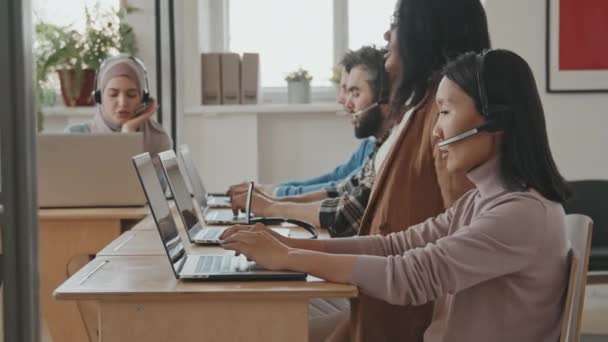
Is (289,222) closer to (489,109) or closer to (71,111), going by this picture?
(489,109)

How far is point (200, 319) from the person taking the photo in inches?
65.4

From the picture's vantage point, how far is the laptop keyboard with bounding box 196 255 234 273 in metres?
1.79

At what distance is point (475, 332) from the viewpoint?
1.64 m

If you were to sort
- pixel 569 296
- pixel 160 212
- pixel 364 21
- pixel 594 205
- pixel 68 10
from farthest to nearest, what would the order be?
pixel 364 21
pixel 68 10
pixel 594 205
pixel 160 212
pixel 569 296

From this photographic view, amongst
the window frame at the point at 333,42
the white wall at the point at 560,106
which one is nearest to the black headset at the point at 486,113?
the white wall at the point at 560,106

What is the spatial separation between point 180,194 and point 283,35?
2808 mm

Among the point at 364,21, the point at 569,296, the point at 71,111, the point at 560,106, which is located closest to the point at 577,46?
the point at 560,106

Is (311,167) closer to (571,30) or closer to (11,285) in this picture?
(571,30)

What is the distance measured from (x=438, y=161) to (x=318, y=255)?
419mm

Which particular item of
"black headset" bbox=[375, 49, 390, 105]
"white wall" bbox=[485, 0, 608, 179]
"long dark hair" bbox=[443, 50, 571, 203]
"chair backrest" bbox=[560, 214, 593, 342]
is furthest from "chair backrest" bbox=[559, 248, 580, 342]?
"white wall" bbox=[485, 0, 608, 179]

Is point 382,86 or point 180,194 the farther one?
point 382,86

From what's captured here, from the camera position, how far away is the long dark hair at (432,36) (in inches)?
82.0

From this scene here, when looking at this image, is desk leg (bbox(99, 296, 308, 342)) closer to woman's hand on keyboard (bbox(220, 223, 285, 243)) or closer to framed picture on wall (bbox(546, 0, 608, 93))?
woman's hand on keyboard (bbox(220, 223, 285, 243))

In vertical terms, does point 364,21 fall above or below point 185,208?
above
